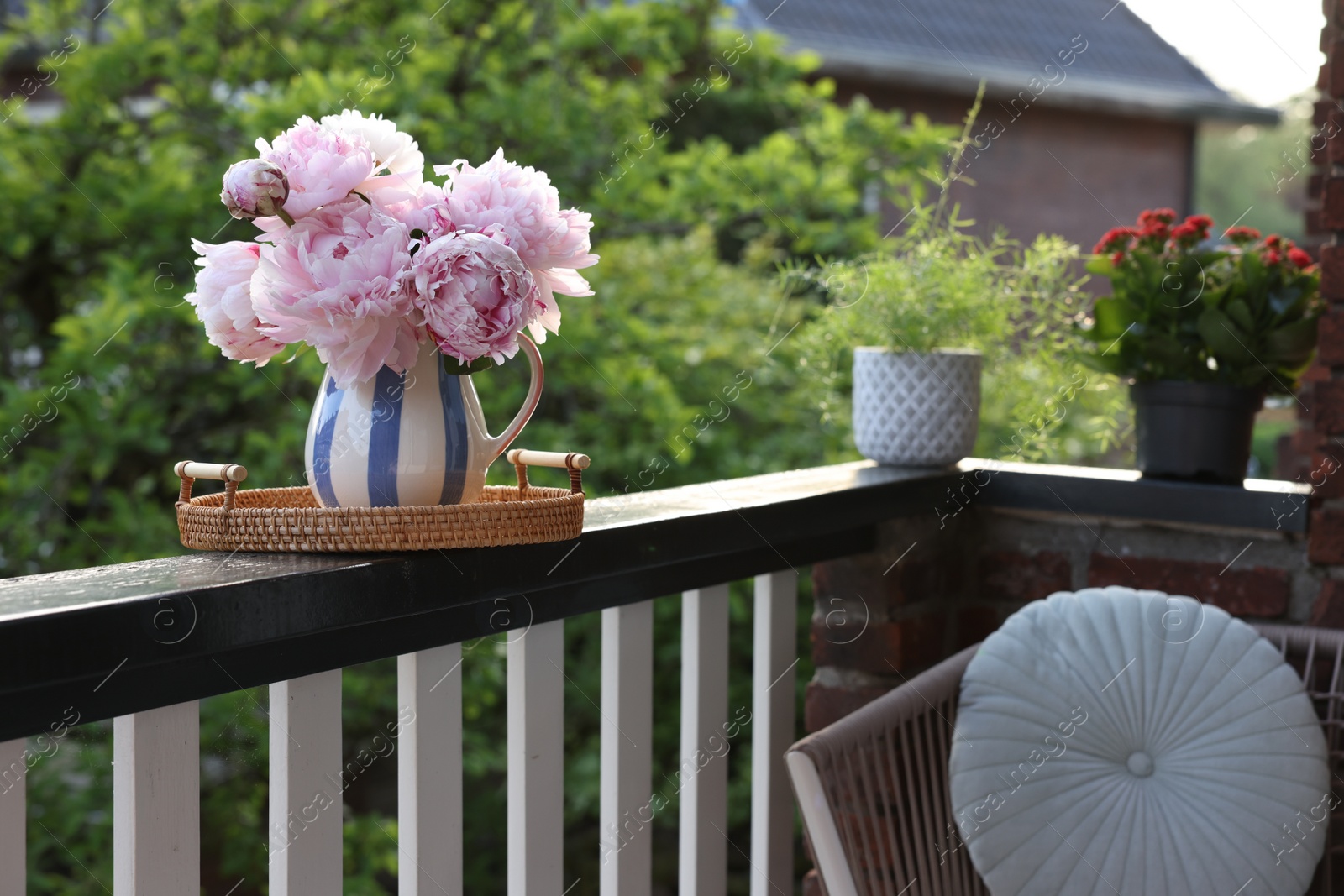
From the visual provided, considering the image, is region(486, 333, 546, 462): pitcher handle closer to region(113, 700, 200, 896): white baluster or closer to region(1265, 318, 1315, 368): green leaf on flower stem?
region(113, 700, 200, 896): white baluster

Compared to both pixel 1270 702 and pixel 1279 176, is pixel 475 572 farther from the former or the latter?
pixel 1279 176

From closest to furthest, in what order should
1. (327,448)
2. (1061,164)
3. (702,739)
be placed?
(327,448) < (702,739) < (1061,164)

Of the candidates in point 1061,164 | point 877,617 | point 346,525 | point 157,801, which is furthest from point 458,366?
point 1061,164

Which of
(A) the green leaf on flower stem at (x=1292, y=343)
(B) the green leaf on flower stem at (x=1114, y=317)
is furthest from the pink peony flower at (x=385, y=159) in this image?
(A) the green leaf on flower stem at (x=1292, y=343)

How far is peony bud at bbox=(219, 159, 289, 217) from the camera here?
905 millimetres

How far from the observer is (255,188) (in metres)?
0.91

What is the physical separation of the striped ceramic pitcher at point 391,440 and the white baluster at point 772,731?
1.93ft

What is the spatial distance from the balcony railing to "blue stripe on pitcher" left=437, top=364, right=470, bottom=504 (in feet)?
0.22

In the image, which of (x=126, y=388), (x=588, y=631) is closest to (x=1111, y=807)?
(x=588, y=631)

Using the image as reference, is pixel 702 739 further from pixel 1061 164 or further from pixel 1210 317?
pixel 1061 164

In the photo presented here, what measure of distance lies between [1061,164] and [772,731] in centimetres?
658

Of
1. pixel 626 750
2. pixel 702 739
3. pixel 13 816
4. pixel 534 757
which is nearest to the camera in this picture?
pixel 13 816

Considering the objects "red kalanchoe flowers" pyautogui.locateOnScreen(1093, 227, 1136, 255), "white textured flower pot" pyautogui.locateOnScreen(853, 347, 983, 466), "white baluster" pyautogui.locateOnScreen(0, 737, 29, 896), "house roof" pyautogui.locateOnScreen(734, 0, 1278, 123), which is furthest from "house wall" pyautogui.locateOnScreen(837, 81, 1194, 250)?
"white baluster" pyautogui.locateOnScreen(0, 737, 29, 896)

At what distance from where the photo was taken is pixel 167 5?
302cm
